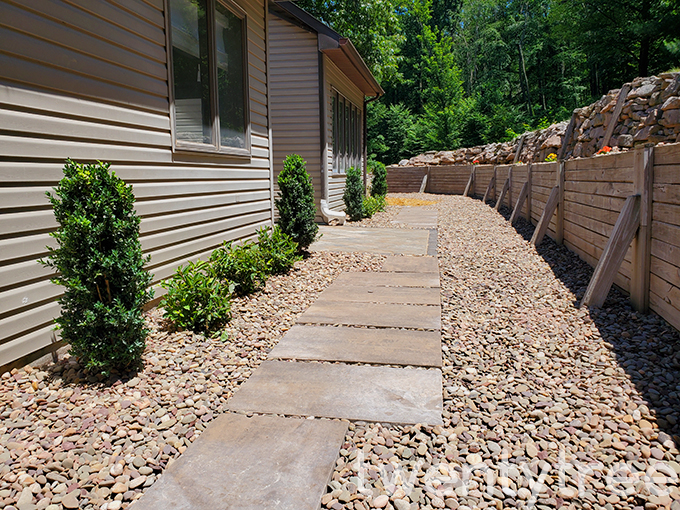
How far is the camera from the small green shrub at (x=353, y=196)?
393 inches

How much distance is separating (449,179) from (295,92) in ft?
36.9

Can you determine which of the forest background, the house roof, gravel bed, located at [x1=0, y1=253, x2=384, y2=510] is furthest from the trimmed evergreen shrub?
the forest background

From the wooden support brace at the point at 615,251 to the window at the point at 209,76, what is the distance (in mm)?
3597

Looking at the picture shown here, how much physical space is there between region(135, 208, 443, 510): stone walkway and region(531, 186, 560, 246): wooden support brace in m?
2.71

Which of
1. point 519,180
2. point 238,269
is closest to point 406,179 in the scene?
point 519,180

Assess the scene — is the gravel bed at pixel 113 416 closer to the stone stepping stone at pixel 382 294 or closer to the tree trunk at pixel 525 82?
the stone stepping stone at pixel 382 294

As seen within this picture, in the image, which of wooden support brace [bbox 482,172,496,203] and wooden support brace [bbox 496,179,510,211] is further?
wooden support brace [bbox 482,172,496,203]

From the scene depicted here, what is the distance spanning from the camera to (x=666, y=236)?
3121mm

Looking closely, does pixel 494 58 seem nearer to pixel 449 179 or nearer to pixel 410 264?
pixel 449 179

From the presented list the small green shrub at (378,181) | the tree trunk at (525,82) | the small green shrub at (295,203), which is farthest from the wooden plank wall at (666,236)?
the tree trunk at (525,82)

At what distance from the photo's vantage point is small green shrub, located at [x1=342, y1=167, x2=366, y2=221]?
9.99 meters

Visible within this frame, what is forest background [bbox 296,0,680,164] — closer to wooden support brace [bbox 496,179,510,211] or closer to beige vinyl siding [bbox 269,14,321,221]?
wooden support brace [bbox 496,179,510,211]

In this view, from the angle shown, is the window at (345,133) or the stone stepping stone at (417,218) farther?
the window at (345,133)

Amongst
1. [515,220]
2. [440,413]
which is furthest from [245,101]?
[515,220]
